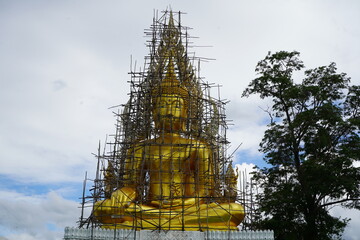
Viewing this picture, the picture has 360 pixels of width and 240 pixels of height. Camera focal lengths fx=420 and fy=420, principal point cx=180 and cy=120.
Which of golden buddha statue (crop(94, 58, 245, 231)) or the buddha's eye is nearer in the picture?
golden buddha statue (crop(94, 58, 245, 231))

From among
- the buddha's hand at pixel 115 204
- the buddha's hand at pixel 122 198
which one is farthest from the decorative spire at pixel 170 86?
the buddha's hand at pixel 115 204

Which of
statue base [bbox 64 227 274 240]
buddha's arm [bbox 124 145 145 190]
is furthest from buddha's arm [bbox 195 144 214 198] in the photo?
statue base [bbox 64 227 274 240]

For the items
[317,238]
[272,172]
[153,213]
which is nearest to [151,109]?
[153,213]

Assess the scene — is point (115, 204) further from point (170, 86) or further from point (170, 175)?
point (170, 86)

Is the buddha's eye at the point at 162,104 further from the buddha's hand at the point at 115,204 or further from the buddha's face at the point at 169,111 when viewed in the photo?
the buddha's hand at the point at 115,204

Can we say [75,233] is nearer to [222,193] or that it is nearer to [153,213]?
[153,213]

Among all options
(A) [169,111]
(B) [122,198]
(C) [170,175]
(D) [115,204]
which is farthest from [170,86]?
(D) [115,204]

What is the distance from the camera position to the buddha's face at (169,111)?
11734 mm

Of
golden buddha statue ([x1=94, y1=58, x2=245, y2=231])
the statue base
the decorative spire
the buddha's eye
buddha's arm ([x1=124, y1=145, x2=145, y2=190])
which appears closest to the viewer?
the statue base

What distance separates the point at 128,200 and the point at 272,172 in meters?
6.94

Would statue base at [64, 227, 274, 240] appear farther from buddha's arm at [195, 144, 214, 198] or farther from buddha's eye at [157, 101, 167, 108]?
buddha's eye at [157, 101, 167, 108]

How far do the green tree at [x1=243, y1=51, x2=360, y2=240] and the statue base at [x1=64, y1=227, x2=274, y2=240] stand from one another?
5102 mm

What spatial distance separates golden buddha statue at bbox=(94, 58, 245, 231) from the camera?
9.88 m

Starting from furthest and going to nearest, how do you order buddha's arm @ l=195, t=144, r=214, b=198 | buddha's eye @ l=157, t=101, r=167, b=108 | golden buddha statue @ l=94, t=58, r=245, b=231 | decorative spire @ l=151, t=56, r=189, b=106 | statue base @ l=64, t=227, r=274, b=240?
decorative spire @ l=151, t=56, r=189, b=106
buddha's eye @ l=157, t=101, r=167, b=108
buddha's arm @ l=195, t=144, r=214, b=198
golden buddha statue @ l=94, t=58, r=245, b=231
statue base @ l=64, t=227, r=274, b=240
